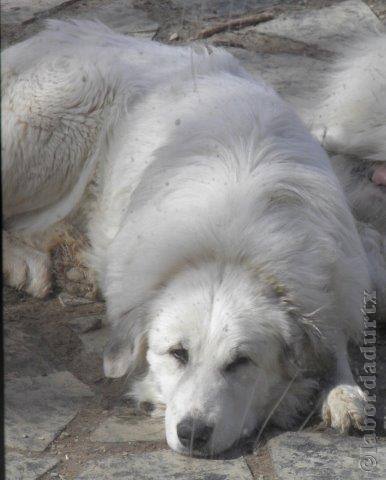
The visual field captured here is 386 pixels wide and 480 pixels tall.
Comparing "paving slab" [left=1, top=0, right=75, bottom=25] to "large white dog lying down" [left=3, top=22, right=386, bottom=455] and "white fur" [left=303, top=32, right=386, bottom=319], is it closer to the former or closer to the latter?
"large white dog lying down" [left=3, top=22, right=386, bottom=455]

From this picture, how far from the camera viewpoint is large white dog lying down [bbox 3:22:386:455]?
356 cm

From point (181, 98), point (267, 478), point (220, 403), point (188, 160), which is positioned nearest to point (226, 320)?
point (220, 403)

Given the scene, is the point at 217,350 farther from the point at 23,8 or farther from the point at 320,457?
the point at 23,8

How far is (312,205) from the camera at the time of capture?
3906 millimetres

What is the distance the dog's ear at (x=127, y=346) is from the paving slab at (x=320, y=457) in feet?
1.98

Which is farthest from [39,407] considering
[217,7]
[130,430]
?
[217,7]

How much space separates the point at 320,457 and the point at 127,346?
0.83m

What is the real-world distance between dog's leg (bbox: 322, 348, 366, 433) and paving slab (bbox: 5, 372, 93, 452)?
2.97 ft

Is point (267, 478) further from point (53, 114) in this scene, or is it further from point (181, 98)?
point (53, 114)

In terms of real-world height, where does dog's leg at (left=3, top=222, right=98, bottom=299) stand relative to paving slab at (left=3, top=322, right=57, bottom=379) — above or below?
above

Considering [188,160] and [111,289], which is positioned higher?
[188,160]

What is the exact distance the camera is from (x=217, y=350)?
3.49 metres

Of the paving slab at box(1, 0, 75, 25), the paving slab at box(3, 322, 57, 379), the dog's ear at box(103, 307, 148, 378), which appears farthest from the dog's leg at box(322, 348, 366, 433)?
the paving slab at box(1, 0, 75, 25)

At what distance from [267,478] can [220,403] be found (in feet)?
0.94
